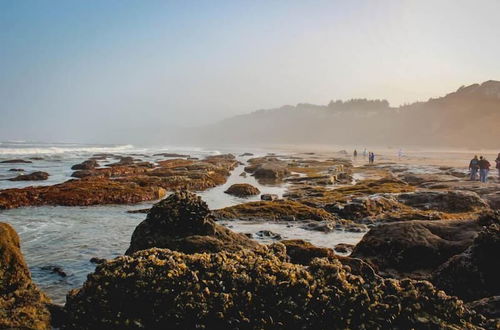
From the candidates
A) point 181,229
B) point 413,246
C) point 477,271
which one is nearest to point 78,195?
point 181,229

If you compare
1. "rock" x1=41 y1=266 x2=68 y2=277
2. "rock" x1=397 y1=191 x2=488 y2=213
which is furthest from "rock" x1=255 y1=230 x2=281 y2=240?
"rock" x1=397 y1=191 x2=488 y2=213

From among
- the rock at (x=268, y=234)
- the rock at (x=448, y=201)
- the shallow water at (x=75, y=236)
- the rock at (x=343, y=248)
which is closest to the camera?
the shallow water at (x=75, y=236)

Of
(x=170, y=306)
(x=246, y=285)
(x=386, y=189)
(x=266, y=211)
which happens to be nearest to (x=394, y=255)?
(x=246, y=285)

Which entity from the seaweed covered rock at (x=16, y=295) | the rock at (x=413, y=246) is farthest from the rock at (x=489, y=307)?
the seaweed covered rock at (x=16, y=295)

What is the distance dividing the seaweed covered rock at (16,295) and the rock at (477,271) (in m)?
7.67

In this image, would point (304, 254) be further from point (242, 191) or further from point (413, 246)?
point (242, 191)

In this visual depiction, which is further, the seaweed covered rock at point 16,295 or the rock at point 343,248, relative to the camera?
the rock at point 343,248

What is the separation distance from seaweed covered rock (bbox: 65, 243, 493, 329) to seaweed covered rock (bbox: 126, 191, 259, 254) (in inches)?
143

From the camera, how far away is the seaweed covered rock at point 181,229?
398 inches

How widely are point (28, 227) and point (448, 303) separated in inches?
614

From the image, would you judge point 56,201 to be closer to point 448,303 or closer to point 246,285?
point 246,285

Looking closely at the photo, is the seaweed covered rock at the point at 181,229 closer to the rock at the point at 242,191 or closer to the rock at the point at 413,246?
the rock at the point at 413,246

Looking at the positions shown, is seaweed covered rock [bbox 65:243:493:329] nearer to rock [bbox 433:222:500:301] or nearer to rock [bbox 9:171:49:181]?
rock [bbox 433:222:500:301]

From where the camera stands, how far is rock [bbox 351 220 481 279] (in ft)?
33.0
